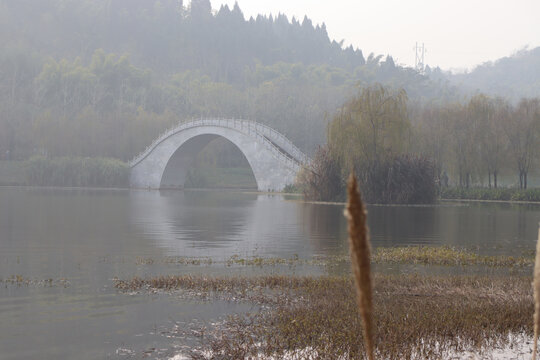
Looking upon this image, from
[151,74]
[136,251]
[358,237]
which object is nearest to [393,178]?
[136,251]

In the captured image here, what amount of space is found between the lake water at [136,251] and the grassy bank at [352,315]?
62 cm

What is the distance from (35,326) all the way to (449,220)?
19141 millimetres

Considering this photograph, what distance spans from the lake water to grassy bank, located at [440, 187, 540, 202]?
12937 millimetres

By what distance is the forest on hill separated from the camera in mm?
75188

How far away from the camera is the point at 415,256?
1299 cm

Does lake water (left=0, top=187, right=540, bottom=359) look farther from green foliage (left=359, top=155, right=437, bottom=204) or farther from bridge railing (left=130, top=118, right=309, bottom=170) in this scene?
bridge railing (left=130, top=118, right=309, bottom=170)

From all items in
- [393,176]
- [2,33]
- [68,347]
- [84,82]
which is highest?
[2,33]

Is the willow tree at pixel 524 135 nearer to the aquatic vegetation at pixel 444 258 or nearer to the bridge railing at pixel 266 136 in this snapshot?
the bridge railing at pixel 266 136

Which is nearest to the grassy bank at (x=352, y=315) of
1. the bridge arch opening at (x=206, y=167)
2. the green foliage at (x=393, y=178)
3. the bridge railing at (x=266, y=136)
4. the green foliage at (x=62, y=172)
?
the green foliage at (x=393, y=178)

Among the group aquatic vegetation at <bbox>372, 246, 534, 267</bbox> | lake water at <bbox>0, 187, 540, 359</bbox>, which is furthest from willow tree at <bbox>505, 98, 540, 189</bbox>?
aquatic vegetation at <bbox>372, 246, 534, 267</bbox>

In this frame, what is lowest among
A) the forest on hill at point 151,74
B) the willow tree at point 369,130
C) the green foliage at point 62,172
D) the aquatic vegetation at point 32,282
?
the aquatic vegetation at point 32,282

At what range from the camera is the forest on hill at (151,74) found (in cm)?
7519

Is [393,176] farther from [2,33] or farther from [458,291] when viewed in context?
[2,33]

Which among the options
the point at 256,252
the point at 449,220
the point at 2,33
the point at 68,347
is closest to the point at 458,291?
the point at 68,347
